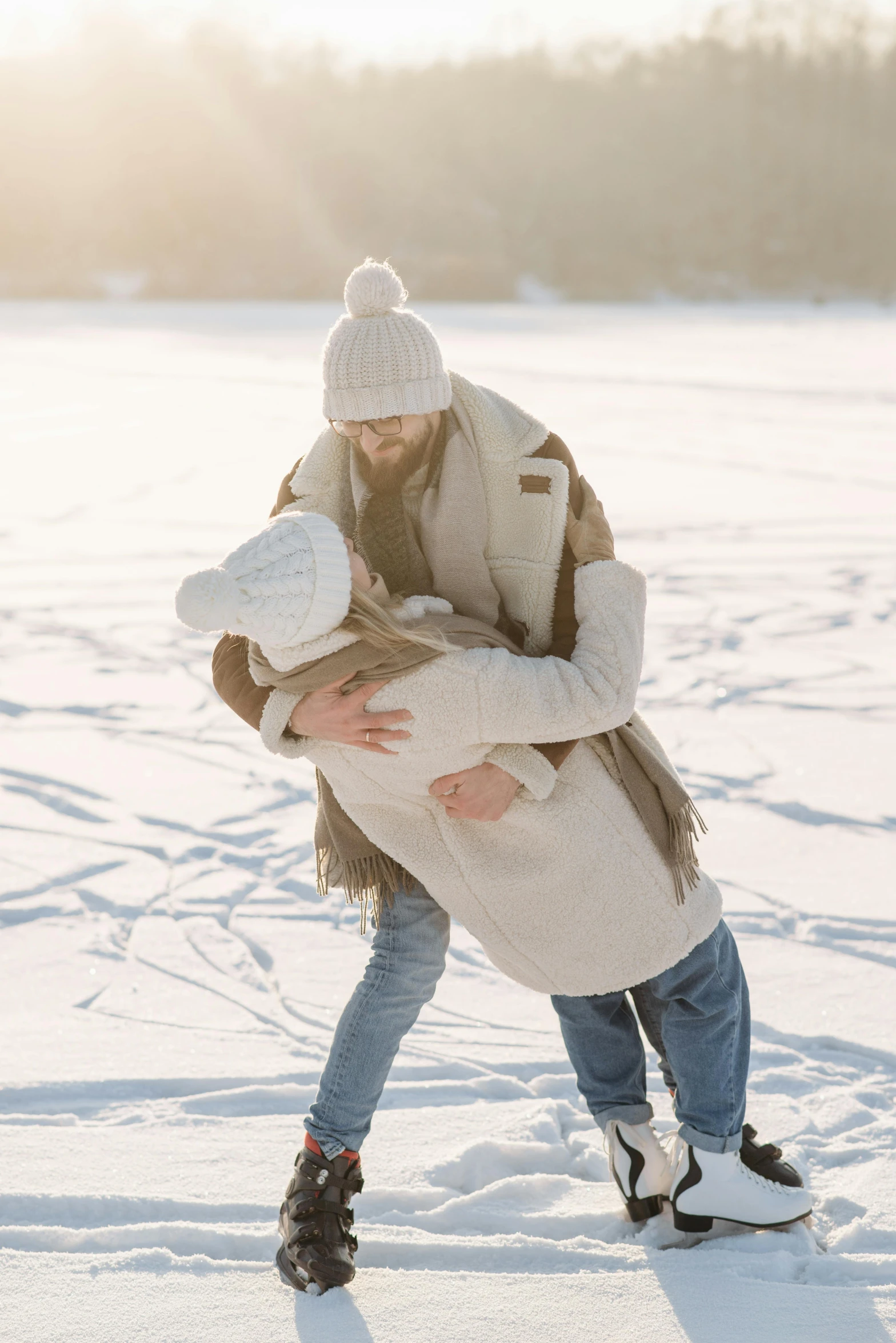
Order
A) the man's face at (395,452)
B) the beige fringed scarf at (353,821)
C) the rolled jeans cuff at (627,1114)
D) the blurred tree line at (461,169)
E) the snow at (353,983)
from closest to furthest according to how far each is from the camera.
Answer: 1. the beige fringed scarf at (353,821)
2. the man's face at (395,452)
3. the snow at (353,983)
4. the rolled jeans cuff at (627,1114)
5. the blurred tree line at (461,169)

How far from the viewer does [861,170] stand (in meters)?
47.9

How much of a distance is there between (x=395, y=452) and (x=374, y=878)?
566 millimetres

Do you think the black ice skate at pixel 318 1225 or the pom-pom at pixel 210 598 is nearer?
the pom-pom at pixel 210 598

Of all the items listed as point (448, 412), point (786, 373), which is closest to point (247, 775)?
point (448, 412)

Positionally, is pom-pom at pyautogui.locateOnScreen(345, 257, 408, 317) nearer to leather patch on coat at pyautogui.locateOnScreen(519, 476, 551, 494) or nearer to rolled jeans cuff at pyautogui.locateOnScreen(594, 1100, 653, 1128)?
leather patch on coat at pyautogui.locateOnScreen(519, 476, 551, 494)

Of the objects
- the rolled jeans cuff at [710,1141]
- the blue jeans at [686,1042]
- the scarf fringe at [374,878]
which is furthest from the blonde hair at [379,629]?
the rolled jeans cuff at [710,1141]

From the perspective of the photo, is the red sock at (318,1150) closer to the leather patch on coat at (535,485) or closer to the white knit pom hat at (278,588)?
the white knit pom hat at (278,588)

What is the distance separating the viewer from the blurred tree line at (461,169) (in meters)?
30.8

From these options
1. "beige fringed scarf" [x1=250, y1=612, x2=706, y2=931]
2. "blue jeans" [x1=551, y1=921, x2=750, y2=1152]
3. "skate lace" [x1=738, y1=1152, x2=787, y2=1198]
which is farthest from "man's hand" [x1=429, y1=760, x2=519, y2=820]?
"skate lace" [x1=738, y1=1152, x2=787, y2=1198]

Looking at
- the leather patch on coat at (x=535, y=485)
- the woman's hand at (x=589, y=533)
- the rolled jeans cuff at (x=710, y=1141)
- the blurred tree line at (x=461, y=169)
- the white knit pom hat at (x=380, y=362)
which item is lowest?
the rolled jeans cuff at (x=710, y=1141)

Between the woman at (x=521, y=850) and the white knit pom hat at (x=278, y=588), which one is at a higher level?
the white knit pom hat at (x=278, y=588)

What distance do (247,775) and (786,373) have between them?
8923 mm

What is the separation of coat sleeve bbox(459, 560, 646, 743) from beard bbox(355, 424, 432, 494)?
25 centimetres

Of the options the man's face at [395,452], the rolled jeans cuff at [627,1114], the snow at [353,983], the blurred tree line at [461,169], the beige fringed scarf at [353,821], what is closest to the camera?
the beige fringed scarf at [353,821]
